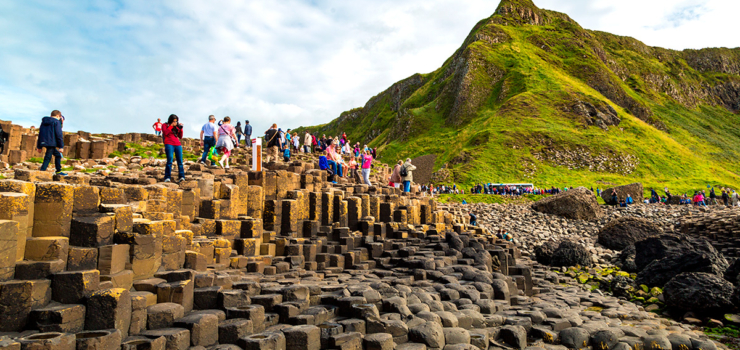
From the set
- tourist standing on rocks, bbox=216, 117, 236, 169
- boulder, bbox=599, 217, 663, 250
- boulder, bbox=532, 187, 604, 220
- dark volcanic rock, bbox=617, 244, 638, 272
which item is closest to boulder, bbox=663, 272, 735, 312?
dark volcanic rock, bbox=617, 244, 638, 272

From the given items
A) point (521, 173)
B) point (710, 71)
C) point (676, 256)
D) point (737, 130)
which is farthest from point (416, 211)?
point (710, 71)

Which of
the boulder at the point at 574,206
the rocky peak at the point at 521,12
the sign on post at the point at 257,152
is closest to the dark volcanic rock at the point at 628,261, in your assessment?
the boulder at the point at 574,206

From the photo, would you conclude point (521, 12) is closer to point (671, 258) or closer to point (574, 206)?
point (574, 206)

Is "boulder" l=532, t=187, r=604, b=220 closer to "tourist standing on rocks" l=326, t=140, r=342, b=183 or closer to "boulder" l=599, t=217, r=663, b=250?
"boulder" l=599, t=217, r=663, b=250

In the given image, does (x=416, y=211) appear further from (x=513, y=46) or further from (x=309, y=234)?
(x=513, y=46)

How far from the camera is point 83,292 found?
15.5ft

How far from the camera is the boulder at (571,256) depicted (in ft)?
56.2

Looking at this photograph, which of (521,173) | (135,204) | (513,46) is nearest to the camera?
(135,204)

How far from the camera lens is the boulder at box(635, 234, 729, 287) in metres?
12.6

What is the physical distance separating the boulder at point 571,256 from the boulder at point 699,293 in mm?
5766

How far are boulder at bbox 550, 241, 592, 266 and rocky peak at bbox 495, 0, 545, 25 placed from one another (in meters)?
104

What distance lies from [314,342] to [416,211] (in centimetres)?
1081

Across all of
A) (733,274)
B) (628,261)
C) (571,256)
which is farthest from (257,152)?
(628,261)

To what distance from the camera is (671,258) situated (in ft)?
43.6
